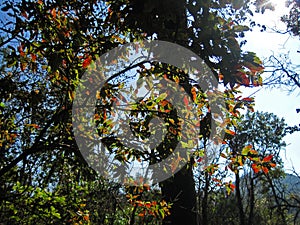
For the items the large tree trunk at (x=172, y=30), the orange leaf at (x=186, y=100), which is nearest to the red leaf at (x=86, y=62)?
the large tree trunk at (x=172, y=30)

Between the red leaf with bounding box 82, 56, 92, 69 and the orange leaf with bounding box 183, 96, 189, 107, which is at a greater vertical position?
the red leaf with bounding box 82, 56, 92, 69

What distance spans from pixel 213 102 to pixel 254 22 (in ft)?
24.0

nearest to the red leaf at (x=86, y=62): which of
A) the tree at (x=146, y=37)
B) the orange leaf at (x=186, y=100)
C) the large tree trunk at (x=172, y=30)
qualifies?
the tree at (x=146, y=37)

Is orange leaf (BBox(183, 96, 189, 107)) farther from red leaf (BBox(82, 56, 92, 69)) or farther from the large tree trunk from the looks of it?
red leaf (BBox(82, 56, 92, 69))

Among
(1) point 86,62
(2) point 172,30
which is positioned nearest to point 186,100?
(2) point 172,30

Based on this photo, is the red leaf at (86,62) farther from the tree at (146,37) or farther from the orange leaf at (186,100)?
the orange leaf at (186,100)

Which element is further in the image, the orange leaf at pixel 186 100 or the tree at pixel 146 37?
the orange leaf at pixel 186 100

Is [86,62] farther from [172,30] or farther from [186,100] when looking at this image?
[186,100]

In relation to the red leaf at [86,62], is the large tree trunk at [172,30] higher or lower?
lower

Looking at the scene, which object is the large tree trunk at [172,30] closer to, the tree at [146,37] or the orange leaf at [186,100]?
the tree at [146,37]

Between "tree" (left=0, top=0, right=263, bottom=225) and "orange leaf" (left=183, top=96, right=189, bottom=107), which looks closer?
"tree" (left=0, top=0, right=263, bottom=225)

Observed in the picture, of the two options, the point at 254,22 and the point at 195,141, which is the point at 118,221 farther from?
the point at 254,22

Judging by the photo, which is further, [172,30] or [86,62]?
[86,62]

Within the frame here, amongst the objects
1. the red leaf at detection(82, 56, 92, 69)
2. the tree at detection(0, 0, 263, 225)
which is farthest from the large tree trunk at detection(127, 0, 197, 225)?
the red leaf at detection(82, 56, 92, 69)
